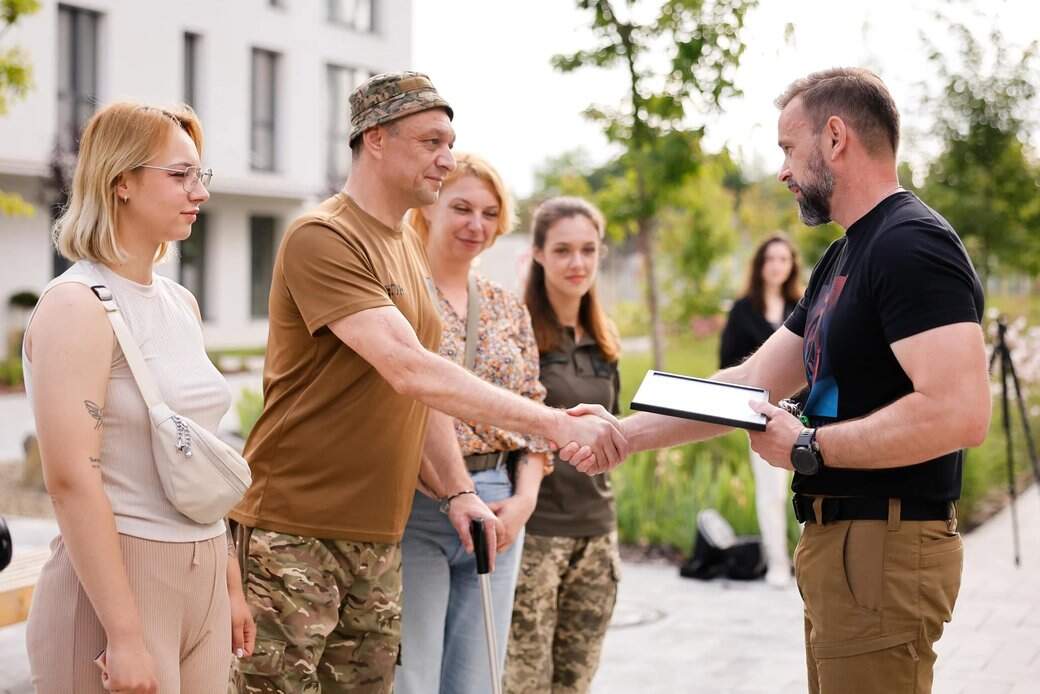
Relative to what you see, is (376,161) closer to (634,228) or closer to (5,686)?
(5,686)

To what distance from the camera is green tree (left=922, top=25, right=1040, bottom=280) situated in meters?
14.1

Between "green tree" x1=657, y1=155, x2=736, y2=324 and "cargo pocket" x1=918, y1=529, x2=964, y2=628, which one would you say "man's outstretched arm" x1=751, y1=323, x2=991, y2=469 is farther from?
"green tree" x1=657, y1=155, x2=736, y2=324

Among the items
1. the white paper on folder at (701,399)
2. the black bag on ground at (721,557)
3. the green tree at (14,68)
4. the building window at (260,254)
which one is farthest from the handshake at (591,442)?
Answer: the building window at (260,254)

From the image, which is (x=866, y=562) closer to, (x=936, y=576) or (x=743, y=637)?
(x=936, y=576)

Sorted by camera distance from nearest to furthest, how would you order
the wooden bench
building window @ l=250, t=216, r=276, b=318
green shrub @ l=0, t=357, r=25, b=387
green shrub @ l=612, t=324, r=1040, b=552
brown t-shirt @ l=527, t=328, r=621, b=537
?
brown t-shirt @ l=527, t=328, r=621, b=537
the wooden bench
green shrub @ l=612, t=324, r=1040, b=552
green shrub @ l=0, t=357, r=25, b=387
building window @ l=250, t=216, r=276, b=318

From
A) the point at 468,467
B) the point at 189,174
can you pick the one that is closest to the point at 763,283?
the point at 468,467

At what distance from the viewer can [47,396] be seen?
2.54m

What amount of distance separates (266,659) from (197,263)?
1073 inches

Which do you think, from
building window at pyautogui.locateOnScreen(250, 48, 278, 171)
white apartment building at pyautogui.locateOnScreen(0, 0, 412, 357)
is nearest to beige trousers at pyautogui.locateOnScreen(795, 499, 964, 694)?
white apartment building at pyautogui.locateOnScreen(0, 0, 412, 357)

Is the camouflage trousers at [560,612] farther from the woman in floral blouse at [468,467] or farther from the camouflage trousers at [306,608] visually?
the camouflage trousers at [306,608]

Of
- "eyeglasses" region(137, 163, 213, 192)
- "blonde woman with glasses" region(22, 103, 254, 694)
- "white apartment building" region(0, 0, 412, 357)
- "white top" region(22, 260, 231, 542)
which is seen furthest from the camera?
"white apartment building" region(0, 0, 412, 357)

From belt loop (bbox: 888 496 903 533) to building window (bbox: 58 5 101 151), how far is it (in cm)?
2364

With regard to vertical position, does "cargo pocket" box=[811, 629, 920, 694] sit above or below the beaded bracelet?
below

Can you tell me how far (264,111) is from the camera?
99.5 ft
